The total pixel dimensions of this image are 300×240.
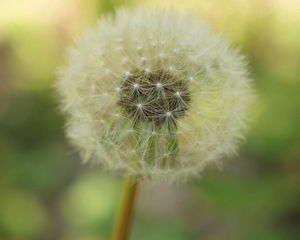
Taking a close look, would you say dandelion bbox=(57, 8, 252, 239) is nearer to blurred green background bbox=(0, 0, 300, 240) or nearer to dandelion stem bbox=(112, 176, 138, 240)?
dandelion stem bbox=(112, 176, 138, 240)

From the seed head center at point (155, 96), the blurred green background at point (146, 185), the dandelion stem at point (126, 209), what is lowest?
the dandelion stem at point (126, 209)

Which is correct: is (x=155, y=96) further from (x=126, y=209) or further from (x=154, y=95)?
(x=126, y=209)

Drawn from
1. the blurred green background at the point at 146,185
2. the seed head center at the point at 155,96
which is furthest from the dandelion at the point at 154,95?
the blurred green background at the point at 146,185

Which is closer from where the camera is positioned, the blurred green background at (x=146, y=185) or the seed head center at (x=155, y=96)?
A: the seed head center at (x=155, y=96)

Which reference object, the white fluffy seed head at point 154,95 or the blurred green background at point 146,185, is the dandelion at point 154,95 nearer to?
the white fluffy seed head at point 154,95

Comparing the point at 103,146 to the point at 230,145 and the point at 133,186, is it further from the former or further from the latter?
the point at 230,145

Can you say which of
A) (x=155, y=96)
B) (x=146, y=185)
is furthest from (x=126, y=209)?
(x=146, y=185)

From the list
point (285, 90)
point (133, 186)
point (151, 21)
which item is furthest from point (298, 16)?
point (133, 186)
